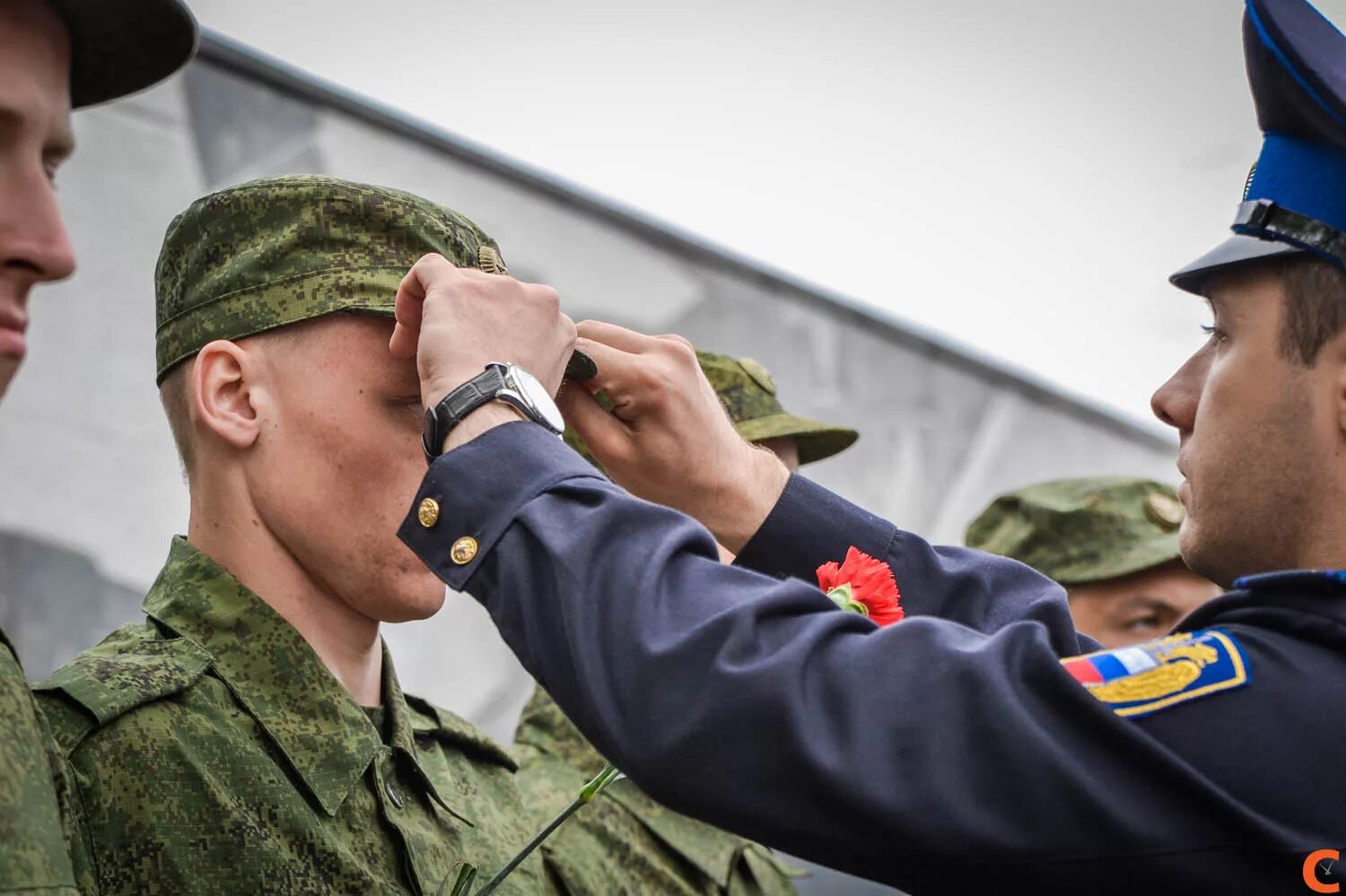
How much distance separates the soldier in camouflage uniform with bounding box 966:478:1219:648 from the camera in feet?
14.5

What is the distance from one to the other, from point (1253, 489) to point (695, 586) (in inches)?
29.6

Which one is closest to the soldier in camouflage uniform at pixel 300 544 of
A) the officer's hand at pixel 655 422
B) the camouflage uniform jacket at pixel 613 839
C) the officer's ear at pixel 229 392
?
the officer's ear at pixel 229 392

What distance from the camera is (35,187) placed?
1702 millimetres

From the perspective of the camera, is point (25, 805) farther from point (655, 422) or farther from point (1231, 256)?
point (1231, 256)

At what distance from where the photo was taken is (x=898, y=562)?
2.44m

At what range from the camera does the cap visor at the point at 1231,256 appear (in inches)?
72.4

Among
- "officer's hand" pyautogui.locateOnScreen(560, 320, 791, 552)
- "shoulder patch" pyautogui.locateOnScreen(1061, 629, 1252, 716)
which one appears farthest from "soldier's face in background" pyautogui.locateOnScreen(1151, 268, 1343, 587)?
"officer's hand" pyautogui.locateOnScreen(560, 320, 791, 552)

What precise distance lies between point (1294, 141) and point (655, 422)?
3.22 ft

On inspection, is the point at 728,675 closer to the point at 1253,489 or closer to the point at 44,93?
the point at 1253,489

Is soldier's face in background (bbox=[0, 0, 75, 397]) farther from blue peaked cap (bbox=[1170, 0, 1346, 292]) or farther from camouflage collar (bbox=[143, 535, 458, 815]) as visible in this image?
blue peaked cap (bbox=[1170, 0, 1346, 292])

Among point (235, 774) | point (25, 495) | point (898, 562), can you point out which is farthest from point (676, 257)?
A: point (235, 774)

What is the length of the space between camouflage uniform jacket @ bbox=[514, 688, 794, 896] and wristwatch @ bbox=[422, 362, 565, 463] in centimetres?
151

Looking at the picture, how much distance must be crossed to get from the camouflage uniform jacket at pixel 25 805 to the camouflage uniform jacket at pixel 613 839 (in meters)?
1.53

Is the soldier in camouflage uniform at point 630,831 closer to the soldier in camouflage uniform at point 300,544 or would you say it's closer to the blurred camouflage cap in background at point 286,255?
the soldier in camouflage uniform at point 300,544
